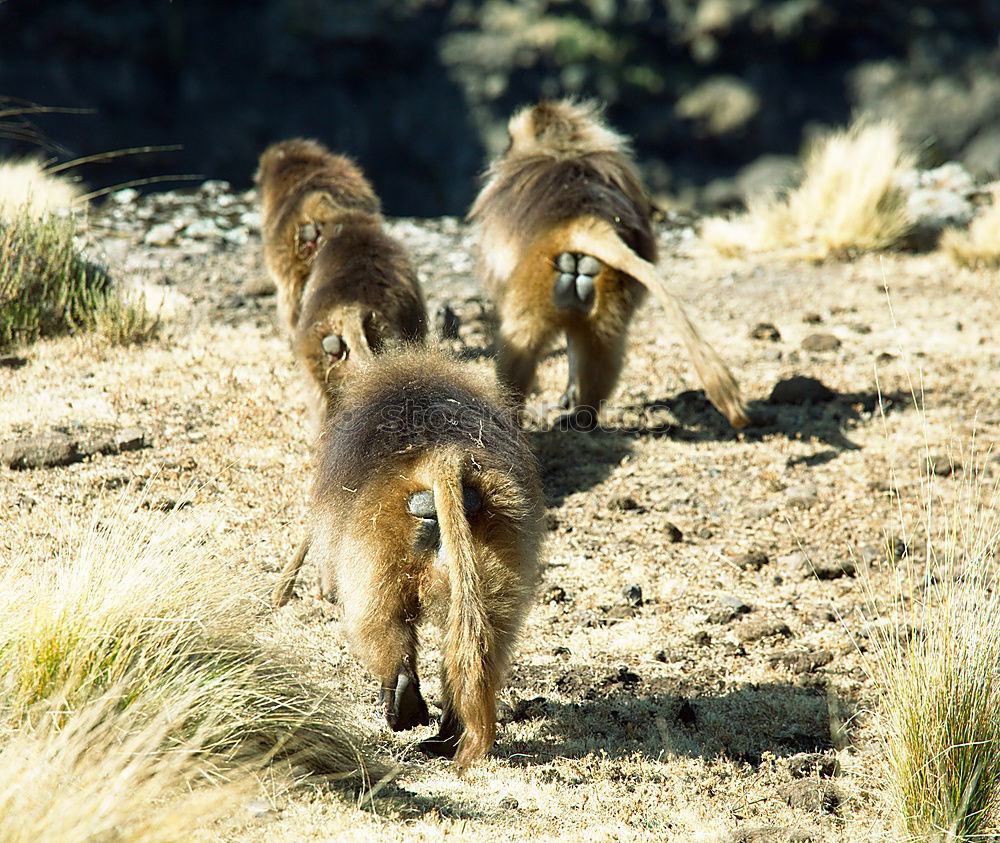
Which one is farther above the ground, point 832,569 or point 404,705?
point 832,569

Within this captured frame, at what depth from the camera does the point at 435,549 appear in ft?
12.4

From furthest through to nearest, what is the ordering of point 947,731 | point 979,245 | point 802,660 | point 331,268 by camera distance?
point 979,245, point 331,268, point 802,660, point 947,731

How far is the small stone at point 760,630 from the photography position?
5.16 meters

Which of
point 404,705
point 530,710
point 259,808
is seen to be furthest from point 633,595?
point 259,808

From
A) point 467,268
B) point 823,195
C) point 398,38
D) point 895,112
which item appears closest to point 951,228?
point 823,195

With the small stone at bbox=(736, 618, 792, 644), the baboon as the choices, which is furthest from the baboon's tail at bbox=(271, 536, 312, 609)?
the baboon

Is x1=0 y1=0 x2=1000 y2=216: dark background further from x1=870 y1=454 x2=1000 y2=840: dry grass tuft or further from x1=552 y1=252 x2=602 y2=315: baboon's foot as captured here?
x1=870 y1=454 x2=1000 y2=840: dry grass tuft

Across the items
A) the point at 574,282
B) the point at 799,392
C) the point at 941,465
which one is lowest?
the point at 941,465

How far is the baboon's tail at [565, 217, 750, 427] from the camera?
5.93m

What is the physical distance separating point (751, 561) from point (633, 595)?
77 cm

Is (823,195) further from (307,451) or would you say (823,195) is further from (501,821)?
A: (501,821)

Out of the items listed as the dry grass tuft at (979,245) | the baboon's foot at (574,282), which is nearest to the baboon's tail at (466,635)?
the baboon's foot at (574,282)

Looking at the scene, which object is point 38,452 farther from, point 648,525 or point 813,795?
point 813,795

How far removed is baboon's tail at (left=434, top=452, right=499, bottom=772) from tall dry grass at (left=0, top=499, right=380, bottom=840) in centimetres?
38
